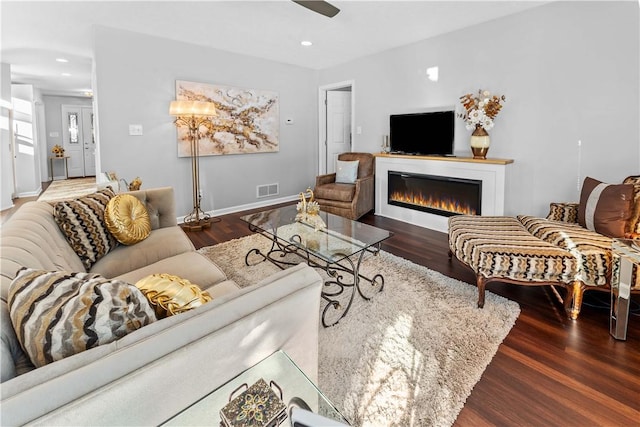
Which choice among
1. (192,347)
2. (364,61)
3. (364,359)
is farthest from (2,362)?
(364,61)

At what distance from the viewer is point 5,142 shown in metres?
5.94

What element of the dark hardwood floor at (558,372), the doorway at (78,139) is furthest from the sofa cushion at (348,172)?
the doorway at (78,139)

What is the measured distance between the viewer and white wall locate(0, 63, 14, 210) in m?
5.71

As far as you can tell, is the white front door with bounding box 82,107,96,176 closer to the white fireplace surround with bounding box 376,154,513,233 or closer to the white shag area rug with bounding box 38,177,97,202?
the white shag area rug with bounding box 38,177,97,202

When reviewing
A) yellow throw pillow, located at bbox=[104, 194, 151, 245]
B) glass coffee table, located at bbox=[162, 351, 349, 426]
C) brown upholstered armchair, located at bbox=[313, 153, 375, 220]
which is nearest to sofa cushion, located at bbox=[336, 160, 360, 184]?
brown upholstered armchair, located at bbox=[313, 153, 375, 220]

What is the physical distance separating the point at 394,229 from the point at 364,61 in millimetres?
2708

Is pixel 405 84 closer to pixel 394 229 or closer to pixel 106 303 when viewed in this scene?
pixel 394 229

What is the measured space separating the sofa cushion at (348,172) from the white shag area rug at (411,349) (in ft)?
7.79

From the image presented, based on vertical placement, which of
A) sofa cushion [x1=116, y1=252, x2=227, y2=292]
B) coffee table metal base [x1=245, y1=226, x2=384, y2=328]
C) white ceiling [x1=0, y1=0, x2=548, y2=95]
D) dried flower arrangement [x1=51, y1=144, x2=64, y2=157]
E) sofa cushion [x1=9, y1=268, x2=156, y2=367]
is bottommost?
coffee table metal base [x1=245, y1=226, x2=384, y2=328]

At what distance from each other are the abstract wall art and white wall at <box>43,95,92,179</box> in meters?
7.71

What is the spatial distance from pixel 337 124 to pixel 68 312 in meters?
5.77

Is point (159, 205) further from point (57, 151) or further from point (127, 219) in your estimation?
point (57, 151)

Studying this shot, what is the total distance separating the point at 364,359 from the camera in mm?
1849

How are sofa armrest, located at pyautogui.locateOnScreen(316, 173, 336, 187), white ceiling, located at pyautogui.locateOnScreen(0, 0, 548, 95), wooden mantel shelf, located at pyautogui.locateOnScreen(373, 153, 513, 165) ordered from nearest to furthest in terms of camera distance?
1. white ceiling, located at pyautogui.locateOnScreen(0, 0, 548, 95)
2. wooden mantel shelf, located at pyautogui.locateOnScreen(373, 153, 513, 165)
3. sofa armrest, located at pyautogui.locateOnScreen(316, 173, 336, 187)
